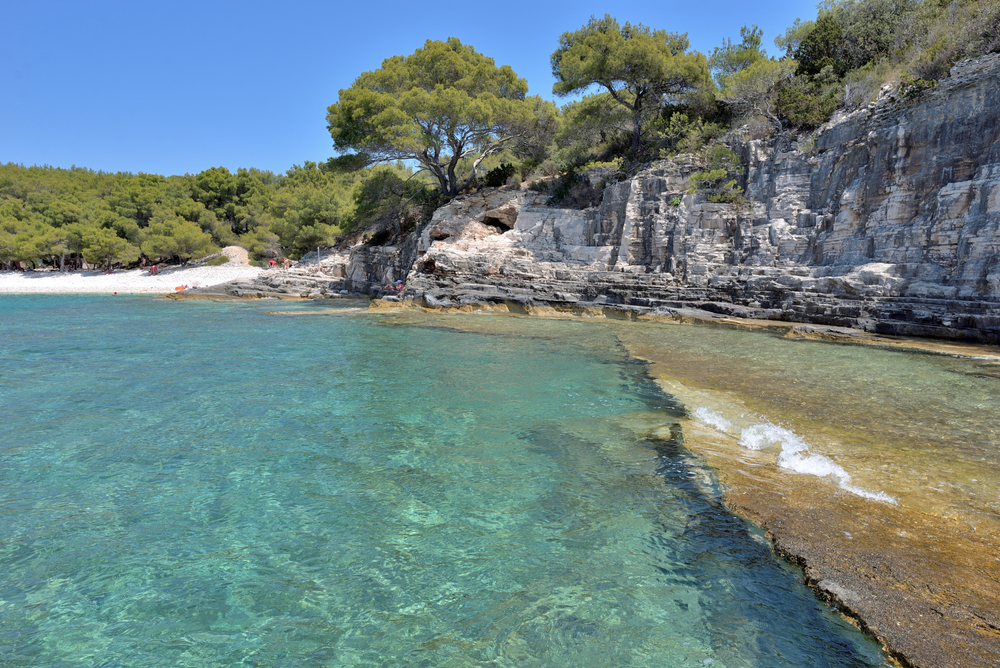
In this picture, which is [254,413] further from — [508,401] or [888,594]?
[888,594]

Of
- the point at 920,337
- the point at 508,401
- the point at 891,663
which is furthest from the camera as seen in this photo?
the point at 920,337

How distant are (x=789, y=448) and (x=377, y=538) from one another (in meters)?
3.90

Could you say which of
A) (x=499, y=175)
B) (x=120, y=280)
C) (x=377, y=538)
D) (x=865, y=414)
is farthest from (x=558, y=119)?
(x=120, y=280)

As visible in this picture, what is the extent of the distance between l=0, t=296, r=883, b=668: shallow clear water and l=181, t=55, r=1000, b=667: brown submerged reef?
512 millimetres

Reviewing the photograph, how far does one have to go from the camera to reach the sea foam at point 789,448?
394cm

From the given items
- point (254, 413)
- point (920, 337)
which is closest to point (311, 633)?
point (254, 413)

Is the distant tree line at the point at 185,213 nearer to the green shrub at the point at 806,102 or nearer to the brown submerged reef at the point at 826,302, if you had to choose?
the brown submerged reef at the point at 826,302

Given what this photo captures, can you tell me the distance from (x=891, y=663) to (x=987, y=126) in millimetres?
15255

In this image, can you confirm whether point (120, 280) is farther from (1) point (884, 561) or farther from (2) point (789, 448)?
(1) point (884, 561)

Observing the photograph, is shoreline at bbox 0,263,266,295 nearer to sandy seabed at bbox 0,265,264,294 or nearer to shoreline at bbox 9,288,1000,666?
sandy seabed at bbox 0,265,264,294

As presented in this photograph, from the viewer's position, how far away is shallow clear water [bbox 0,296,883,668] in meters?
2.50

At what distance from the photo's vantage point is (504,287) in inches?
823

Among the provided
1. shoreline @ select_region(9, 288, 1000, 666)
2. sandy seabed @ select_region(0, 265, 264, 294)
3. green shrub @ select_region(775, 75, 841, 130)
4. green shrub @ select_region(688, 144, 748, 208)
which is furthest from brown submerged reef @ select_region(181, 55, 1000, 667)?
sandy seabed @ select_region(0, 265, 264, 294)

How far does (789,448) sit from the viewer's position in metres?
4.76
